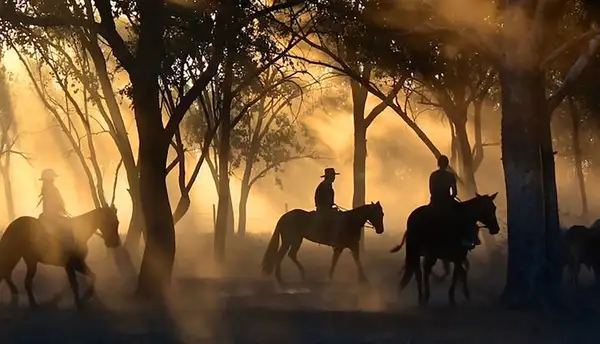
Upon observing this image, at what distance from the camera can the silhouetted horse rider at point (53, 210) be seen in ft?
61.4

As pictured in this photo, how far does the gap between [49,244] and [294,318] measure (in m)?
5.35

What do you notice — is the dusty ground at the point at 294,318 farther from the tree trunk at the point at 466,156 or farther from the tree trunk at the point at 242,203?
the tree trunk at the point at 242,203

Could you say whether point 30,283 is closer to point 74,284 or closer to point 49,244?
point 49,244

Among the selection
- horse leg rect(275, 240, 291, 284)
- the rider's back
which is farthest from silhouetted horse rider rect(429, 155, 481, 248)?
horse leg rect(275, 240, 291, 284)

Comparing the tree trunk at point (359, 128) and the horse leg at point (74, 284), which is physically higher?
the tree trunk at point (359, 128)

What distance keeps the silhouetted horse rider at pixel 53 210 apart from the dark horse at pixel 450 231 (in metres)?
6.21

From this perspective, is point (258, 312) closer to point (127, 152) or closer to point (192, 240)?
point (127, 152)

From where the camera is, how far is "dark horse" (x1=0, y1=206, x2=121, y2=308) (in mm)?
18641

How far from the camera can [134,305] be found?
62.4ft

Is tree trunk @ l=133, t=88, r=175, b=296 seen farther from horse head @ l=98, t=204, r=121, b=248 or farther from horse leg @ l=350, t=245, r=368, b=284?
horse leg @ l=350, t=245, r=368, b=284

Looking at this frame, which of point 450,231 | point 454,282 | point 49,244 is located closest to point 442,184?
point 450,231

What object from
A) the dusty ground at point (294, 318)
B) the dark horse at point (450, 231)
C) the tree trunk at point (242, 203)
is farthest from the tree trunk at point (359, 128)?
the tree trunk at point (242, 203)

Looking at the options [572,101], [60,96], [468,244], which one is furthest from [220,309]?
[60,96]

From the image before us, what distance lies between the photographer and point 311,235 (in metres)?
24.5
